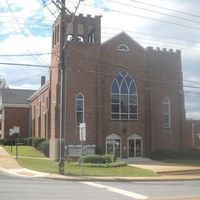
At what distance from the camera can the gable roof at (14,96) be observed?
71.4 meters

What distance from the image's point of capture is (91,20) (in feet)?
169

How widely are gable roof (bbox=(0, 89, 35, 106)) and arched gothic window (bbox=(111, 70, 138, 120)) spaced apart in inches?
925

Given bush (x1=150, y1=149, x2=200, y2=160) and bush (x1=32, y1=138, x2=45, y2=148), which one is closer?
bush (x1=150, y1=149, x2=200, y2=160)

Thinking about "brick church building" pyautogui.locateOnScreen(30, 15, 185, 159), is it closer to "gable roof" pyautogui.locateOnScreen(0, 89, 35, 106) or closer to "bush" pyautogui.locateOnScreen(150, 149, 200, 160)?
"bush" pyautogui.locateOnScreen(150, 149, 200, 160)

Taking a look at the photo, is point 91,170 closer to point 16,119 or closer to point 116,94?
point 116,94

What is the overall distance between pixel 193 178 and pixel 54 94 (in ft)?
70.7

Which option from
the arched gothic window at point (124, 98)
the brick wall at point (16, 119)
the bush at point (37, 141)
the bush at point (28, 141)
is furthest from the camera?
the brick wall at point (16, 119)

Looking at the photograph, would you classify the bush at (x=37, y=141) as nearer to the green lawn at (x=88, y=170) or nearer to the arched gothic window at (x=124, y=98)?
the arched gothic window at (x=124, y=98)

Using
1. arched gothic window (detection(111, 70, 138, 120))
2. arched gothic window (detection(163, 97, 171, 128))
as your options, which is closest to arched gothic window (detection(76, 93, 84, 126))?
arched gothic window (detection(111, 70, 138, 120))

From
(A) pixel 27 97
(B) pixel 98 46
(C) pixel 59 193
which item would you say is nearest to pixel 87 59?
(B) pixel 98 46

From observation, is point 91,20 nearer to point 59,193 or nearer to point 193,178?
point 193,178

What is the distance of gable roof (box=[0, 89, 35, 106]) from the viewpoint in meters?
71.4

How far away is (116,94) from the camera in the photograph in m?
51.6

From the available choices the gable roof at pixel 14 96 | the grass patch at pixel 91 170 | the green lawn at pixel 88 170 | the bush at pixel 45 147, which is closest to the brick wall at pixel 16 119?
the gable roof at pixel 14 96
